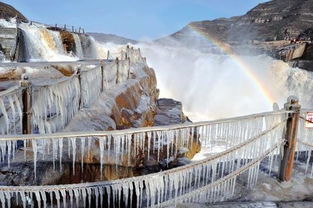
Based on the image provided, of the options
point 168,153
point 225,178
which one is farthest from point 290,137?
point 168,153

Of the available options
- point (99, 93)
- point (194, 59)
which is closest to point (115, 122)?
point (99, 93)

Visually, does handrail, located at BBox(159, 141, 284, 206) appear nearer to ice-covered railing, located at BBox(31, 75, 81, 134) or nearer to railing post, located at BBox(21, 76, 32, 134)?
railing post, located at BBox(21, 76, 32, 134)

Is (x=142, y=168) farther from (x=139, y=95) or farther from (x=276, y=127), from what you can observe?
(x=139, y=95)

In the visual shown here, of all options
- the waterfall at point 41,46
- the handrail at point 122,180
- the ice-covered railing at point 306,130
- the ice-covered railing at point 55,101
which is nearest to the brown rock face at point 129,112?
the ice-covered railing at point 55,101

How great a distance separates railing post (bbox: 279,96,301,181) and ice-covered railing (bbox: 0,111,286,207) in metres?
0.10

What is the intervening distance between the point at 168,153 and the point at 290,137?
1.93 m

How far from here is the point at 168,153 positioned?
427cm

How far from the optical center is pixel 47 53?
23828 millimetres

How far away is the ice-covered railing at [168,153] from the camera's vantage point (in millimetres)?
3320

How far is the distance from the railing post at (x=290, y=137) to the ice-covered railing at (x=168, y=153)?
10cm

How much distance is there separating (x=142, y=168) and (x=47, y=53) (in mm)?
20159

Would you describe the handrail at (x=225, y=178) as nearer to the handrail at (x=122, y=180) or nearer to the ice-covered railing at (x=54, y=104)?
the handrail at (x=122, y=180)

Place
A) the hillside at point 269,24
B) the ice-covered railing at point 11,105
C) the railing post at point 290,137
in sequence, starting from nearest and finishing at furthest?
the ice-covered railing at point 11,105, the railing post at point 290,137, the hillside at point 269,24

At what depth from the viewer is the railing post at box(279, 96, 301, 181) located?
4.77 m
